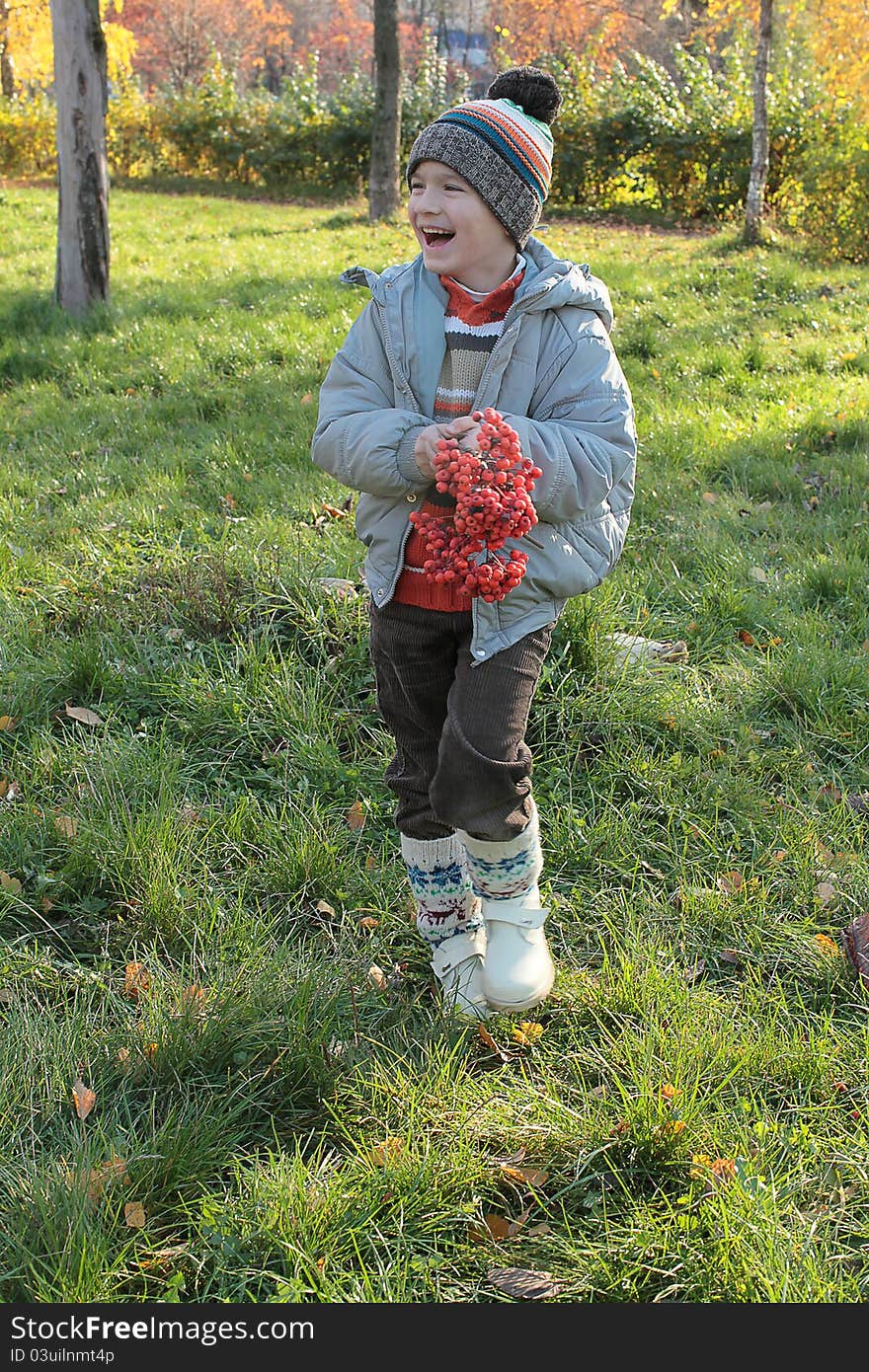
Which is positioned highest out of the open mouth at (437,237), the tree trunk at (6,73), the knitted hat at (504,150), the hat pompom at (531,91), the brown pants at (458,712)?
the tree trunk at (6,73)

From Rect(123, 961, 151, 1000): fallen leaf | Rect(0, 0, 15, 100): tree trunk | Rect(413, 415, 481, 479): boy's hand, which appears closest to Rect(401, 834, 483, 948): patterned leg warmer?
Rect(123, 961, 151, 1000): fallen leaf

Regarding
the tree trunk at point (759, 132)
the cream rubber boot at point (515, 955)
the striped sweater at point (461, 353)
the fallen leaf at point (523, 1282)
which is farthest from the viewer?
the tree trunk at point (759, 132)

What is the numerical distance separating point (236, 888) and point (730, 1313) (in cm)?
159

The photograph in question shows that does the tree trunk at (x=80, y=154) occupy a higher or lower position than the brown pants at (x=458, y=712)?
higher

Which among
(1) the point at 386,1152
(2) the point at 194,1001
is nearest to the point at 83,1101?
(2) the point at 194,1001

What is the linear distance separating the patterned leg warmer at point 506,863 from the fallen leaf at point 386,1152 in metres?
0.63

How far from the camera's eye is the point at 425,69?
20656mm

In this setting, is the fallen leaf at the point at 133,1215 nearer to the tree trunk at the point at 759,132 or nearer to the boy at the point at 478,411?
the boy at the point at 478,411

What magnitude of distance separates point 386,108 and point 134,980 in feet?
43.7

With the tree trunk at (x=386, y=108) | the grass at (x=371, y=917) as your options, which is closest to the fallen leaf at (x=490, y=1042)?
the grass at (x=371, y=917)

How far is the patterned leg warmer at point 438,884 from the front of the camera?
8.53 feet

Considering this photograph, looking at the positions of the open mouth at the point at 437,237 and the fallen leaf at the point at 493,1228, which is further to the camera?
the open mouth at the point at 437,237

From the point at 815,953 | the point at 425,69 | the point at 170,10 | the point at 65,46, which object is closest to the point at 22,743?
the point at 815,953

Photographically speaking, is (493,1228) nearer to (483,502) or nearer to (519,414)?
(483,502)
